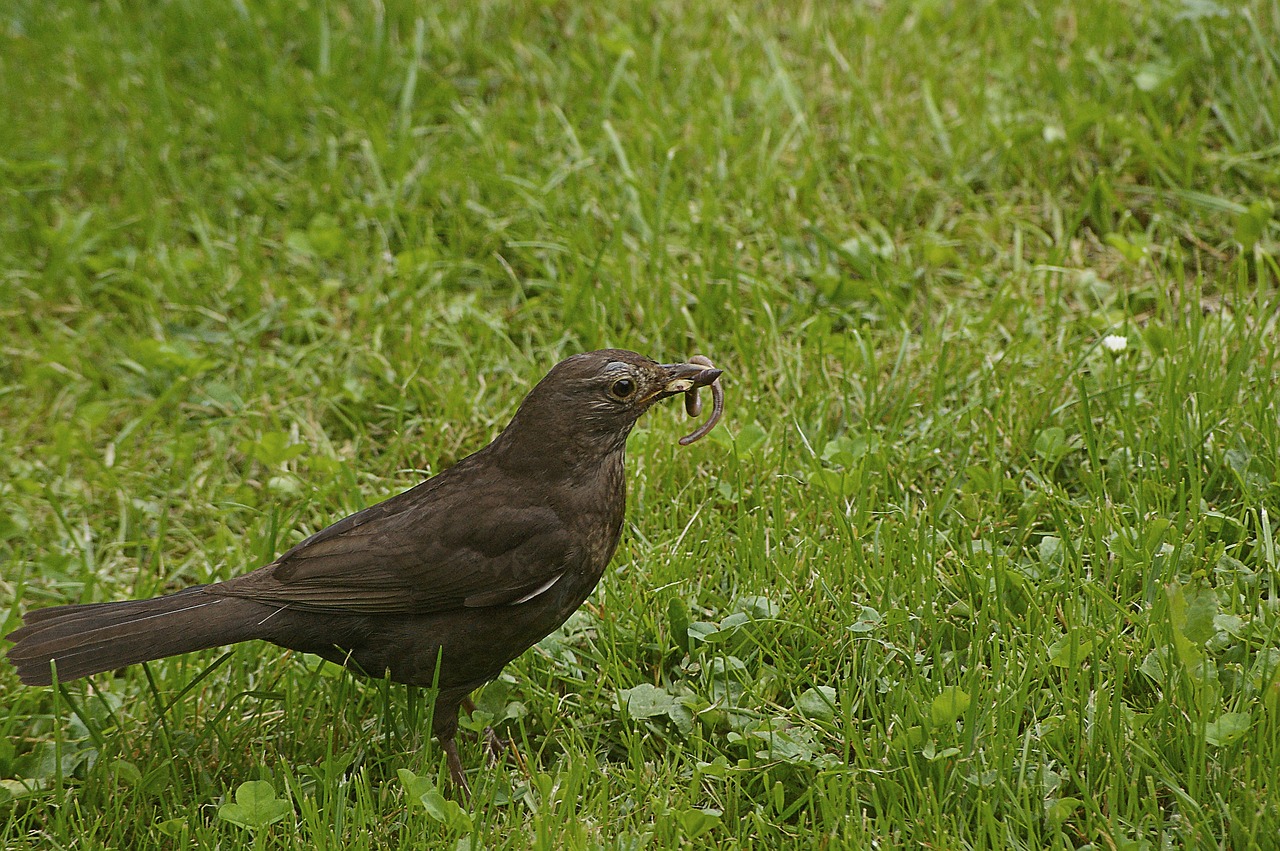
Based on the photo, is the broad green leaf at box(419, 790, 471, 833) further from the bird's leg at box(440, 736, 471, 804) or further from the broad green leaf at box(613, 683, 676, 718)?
the broad green leaf at box(613, 683, 676, 718)

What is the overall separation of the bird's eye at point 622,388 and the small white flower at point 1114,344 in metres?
1.70

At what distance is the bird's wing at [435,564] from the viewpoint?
3.21 m

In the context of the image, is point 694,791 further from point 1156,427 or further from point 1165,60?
point 1165,60

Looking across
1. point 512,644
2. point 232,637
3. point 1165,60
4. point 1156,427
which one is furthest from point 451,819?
point 1165,60

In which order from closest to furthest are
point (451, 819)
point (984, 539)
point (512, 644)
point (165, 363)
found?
point (451, 819) → point (512, 644) → point (984, 539) → point (165, 363)

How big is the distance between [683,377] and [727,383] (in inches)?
45.6

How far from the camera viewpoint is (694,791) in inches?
123

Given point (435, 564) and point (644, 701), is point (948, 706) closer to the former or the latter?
point (644, 701)

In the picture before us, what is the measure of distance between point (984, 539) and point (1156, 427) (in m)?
0.62

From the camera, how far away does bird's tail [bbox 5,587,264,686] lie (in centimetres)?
312

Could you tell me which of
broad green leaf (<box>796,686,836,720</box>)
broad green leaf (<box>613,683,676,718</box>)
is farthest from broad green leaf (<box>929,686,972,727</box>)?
broad green leaf (<box>613,683,676,718</box>)

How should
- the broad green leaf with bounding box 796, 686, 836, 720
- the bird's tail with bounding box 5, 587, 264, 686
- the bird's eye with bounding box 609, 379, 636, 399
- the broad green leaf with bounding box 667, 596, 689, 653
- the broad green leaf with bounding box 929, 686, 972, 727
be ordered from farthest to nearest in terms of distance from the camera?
the broad green leaf with bounding box 667, 596, 689, 653, the bird's eye with bounding box 609, 379, 636, 399, the broad green leaf with bounding box 796, 686, 836, 720, the bird's tail with bounding box 5, 587, 264, 686, the broad green leaf with bounding box 929, 686, 972, 727

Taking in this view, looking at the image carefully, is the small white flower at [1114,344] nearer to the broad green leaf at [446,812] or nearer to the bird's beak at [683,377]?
the bird's beak at [683,377]

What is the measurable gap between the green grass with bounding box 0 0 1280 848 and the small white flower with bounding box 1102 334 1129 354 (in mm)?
56
